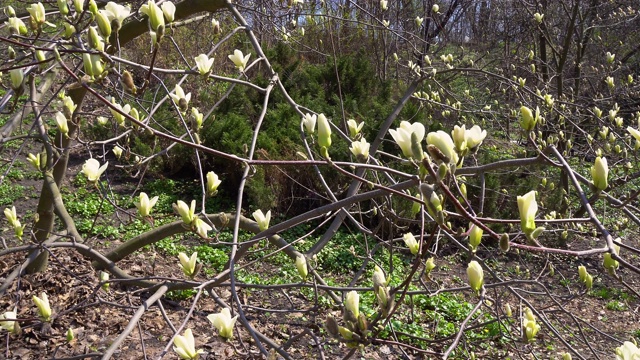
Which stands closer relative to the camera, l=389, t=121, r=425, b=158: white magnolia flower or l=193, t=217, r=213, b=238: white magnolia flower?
l=389, t=121, r=425, b=158: white magnolia flower

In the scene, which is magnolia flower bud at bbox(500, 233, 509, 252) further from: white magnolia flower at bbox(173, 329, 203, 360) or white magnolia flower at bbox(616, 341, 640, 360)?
white magnolia flower at bbox(173, 329, 203, 360)

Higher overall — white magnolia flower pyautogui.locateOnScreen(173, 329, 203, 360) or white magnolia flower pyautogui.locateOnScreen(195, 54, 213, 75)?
white magnolia flower pyautogui.locateOnScreen(195, 54, 213, 75)

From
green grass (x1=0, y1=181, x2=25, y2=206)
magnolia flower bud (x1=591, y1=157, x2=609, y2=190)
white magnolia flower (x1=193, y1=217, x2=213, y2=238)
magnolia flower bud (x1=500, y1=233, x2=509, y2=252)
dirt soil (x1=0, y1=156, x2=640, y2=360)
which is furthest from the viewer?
green grass (x1=0, y1=181, x2=25, y2=206)

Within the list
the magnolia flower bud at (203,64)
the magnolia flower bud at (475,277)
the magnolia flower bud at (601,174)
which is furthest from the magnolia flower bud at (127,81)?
the magnolia flower bud at (601,174)

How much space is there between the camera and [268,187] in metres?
5.04

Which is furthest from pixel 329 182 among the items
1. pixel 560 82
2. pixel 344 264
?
pixel 560 82

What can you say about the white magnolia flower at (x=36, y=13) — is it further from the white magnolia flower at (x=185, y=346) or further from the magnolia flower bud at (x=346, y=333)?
the magnolia flower bud at (x=346, y=333)

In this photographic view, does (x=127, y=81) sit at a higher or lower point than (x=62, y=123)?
higher

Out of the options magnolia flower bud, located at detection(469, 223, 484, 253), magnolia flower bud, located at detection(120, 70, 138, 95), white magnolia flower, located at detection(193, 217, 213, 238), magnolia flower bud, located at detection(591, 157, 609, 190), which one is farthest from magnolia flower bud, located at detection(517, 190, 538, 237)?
magnolia flower bud, located at detection(120, 70, 138, 95)

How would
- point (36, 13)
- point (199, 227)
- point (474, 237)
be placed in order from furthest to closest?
1. point (36, 13)
2. point (199, 227)
3. point (474, 237)

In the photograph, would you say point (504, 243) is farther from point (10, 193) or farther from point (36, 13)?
point (10, 193)

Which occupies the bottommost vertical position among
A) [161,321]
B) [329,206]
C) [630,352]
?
[161,321]

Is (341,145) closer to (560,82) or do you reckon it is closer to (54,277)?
(560,82)

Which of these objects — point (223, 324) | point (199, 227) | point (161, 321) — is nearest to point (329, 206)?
point (199, 227)
